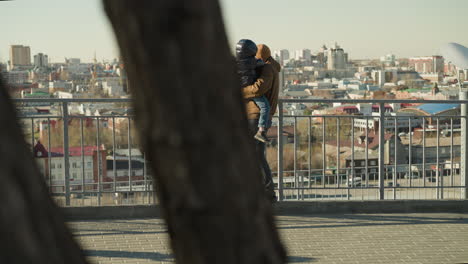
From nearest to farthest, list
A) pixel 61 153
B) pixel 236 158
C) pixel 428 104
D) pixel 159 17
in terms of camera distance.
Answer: pixel 159 17
pixel 236 158
pixel 61 153
pixel 428 104

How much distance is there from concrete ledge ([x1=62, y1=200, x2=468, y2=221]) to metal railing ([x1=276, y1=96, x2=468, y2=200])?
31cm

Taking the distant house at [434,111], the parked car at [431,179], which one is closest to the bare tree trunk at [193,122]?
the distant house at [434,111]

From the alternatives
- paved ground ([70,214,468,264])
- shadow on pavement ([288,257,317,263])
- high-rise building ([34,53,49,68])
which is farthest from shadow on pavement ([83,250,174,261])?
high-rise building ([34,53,49,68])

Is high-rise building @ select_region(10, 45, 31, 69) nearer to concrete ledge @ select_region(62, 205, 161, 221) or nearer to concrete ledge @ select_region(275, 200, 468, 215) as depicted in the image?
concrete ledge @ select_region(62, 205, 161, 221)

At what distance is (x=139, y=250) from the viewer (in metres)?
6.92

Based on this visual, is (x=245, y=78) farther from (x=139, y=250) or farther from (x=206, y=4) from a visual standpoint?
(x=206, y=4)

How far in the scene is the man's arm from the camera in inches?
314

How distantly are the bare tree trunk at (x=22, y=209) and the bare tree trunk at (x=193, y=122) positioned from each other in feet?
0.82

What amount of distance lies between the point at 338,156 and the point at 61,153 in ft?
10.4

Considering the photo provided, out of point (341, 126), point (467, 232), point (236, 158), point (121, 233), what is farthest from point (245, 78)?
point (236, 158)

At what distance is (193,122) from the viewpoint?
1.59 metres

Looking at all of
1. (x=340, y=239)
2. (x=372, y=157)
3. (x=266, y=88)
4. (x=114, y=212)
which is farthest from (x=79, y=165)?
(x=372, y=157)

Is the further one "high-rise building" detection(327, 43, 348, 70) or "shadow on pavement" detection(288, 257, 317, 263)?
"high-rise building" detection(327, 43, 348, 70)

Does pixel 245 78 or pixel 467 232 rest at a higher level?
pixel 245 78
